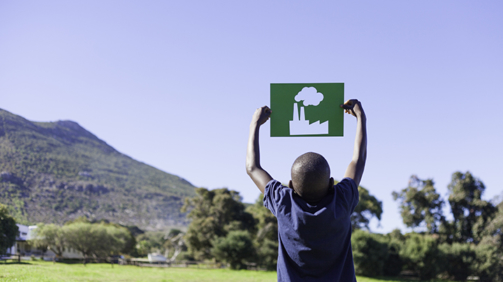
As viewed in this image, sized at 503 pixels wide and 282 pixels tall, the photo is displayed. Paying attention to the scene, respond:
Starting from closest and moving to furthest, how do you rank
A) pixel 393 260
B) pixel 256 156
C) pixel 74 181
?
pixel 256 156
pixel 393 260
pixel 74 181

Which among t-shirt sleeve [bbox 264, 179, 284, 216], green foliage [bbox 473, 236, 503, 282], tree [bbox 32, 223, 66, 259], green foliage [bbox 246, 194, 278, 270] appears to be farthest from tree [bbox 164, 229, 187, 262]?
t-shirt sleeve [bbox 264, 179, 284, 216]

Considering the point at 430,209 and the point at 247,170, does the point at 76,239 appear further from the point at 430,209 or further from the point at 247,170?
the point at 247,170

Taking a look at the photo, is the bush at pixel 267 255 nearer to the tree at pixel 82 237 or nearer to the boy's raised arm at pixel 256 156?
the tree at pixel 82 237

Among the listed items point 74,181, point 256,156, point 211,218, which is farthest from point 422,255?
point 74,181

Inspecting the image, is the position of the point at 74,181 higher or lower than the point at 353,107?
higher

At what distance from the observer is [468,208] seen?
32281 millimetres

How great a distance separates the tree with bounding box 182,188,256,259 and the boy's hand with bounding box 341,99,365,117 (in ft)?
100

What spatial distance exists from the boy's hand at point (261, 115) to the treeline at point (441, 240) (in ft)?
92.8

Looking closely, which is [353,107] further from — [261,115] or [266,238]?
[266,238]

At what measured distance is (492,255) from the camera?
29.2m

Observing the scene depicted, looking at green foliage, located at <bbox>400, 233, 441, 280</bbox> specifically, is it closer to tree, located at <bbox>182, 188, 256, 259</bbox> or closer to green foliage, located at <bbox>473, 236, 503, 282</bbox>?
green foliage, located at <bbox>473, 236, 503, 282</bbox>

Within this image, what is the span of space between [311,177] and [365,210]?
128 ft

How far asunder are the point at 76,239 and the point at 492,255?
32155 mm

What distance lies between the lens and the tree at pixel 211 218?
33188 mm
